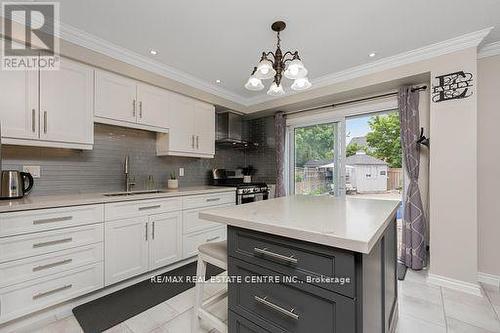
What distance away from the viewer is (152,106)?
2.82 meters

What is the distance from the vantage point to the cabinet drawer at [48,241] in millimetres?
1606

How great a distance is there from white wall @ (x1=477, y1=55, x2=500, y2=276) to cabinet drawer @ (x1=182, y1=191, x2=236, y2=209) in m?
2.98

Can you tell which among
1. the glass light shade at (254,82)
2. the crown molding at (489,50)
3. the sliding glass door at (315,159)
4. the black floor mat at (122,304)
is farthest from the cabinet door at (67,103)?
the crown molding at (489,50)

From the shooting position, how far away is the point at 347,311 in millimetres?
828

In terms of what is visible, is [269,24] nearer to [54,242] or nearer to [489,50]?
[489,50]

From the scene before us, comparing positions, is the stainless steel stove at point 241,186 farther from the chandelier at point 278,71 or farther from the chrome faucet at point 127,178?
the chandelier at point 278,71

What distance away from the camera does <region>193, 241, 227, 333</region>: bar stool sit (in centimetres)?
142

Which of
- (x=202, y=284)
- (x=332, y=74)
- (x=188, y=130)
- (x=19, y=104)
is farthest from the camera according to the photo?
(x=188, y=130)

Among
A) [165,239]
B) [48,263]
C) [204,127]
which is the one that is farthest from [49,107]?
[204,127]

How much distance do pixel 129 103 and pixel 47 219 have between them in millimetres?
1443

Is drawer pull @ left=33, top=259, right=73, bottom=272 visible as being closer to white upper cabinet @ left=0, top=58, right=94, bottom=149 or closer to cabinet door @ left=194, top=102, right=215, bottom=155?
white upper cabinet @ left=0, top=58, right=94, bottom=149

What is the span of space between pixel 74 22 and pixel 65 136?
3.42 ft

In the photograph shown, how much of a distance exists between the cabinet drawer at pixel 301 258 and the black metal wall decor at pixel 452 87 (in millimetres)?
2449

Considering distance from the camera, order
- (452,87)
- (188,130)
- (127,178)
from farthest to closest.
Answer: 1. (188,130)
2. (127,178)
3. (452,87)
